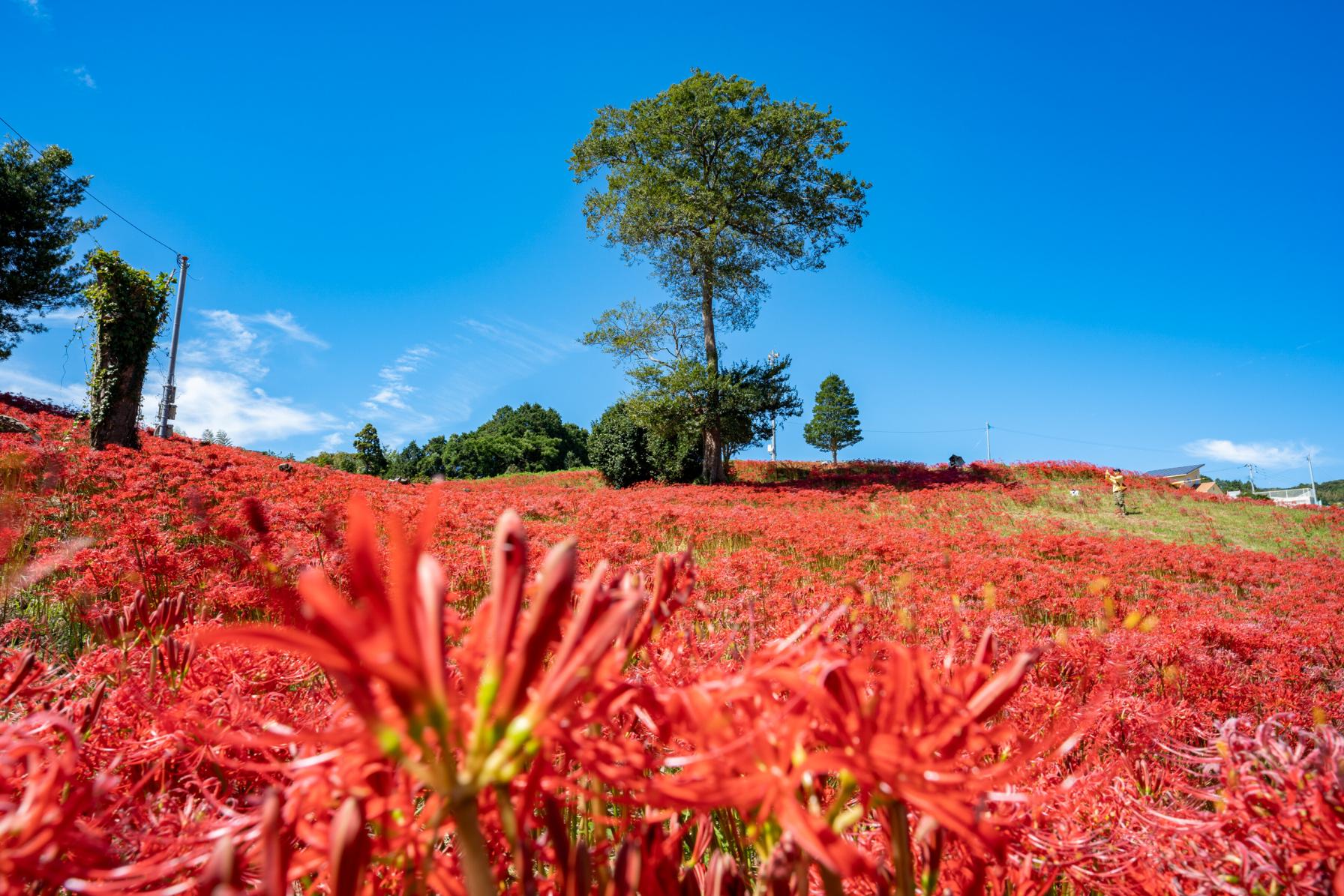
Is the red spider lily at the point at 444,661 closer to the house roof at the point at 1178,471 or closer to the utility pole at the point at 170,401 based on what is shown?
the utility pole at the point at 170,401

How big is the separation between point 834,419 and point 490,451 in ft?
86.1

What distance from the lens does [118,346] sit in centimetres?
984

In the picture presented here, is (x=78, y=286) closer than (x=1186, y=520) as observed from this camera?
No

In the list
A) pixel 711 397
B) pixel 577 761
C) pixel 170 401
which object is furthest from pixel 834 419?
pixel 577 761

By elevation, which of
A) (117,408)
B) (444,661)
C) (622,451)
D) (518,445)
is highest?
(518,445)

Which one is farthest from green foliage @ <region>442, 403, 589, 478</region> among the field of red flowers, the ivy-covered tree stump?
the field of red flowers

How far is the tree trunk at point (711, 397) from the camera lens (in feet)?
63.0

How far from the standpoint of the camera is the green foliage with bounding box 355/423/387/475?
112 feet

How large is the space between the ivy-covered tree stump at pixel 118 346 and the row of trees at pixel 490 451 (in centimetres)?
2019

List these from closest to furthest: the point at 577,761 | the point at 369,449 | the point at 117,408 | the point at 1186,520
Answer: the point at 577,761 < the point at 117,408 < the point at 1186,520 < the point at 369,449

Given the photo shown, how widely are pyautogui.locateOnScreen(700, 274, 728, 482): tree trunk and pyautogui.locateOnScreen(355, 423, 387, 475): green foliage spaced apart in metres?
21.7

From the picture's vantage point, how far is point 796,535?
840 centimetres

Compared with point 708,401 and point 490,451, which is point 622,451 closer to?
point 708,401

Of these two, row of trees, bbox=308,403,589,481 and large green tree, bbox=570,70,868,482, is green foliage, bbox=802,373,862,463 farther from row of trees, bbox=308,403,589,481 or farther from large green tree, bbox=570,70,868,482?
large green tree, bbox=570,70,868,482
